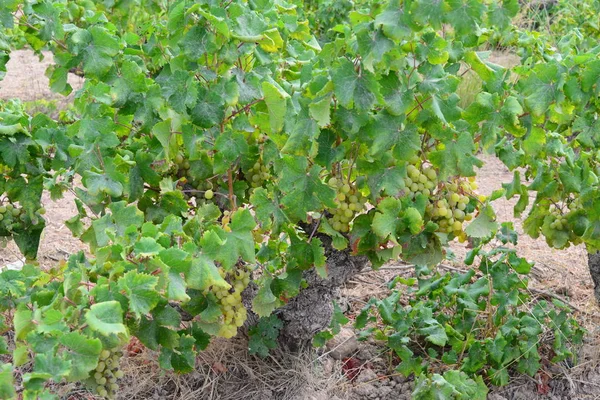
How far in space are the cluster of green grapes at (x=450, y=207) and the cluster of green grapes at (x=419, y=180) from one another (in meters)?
0.04

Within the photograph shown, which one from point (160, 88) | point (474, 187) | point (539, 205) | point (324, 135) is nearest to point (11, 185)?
point (160, 88)

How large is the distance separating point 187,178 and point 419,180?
825mm

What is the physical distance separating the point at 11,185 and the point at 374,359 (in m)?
1.53

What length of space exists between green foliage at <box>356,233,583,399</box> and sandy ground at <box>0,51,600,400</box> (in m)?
0.12

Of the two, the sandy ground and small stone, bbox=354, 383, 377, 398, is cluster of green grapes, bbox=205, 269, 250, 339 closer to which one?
the sandy ground

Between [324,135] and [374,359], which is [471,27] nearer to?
[324,135]

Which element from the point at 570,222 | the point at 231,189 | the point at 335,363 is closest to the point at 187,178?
the point at 231,189

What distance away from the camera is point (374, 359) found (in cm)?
308

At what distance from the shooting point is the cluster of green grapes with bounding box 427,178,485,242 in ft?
7.04

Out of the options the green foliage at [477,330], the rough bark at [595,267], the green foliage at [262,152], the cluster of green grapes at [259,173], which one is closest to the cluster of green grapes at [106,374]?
the green foliage at [262,152]

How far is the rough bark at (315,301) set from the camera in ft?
8.34

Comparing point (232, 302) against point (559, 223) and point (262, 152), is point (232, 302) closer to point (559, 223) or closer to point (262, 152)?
point (262, 152)

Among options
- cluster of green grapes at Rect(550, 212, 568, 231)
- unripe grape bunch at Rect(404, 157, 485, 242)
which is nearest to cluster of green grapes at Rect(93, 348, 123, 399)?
unripe grape bunch at Rect(404, 157, 485, 242)

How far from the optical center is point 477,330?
309 centimetres
